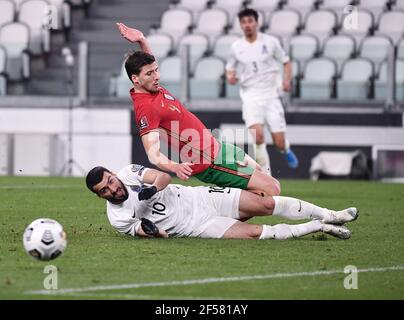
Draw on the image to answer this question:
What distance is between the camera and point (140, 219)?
32.8ft

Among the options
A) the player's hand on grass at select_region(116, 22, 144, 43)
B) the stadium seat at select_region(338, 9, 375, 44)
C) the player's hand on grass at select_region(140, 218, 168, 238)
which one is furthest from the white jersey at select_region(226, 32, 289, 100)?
the player's hand on grass at select_region(140, 218, 168, 238)

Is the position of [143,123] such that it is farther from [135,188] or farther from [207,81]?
[207,81]

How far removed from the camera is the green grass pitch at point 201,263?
7.29m

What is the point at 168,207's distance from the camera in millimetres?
9906

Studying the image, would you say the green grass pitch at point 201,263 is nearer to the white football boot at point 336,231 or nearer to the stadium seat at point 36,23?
the white football boot at point 336,231

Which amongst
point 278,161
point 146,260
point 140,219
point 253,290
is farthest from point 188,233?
point 278,161

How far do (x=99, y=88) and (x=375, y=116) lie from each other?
5.10 m

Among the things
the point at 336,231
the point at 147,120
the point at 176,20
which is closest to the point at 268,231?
the point at 336,231

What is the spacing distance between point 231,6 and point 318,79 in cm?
342

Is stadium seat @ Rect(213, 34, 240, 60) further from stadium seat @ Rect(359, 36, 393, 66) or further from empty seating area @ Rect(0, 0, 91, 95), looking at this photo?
Answer: empty seating area @ Rect(0, 0, 91, 95)

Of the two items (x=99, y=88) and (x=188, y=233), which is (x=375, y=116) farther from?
(x=188, y=233)

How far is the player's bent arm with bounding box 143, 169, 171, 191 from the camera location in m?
9.64

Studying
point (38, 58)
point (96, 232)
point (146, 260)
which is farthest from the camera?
point (38, 58)

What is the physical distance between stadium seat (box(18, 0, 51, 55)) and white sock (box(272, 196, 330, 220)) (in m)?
13.5
